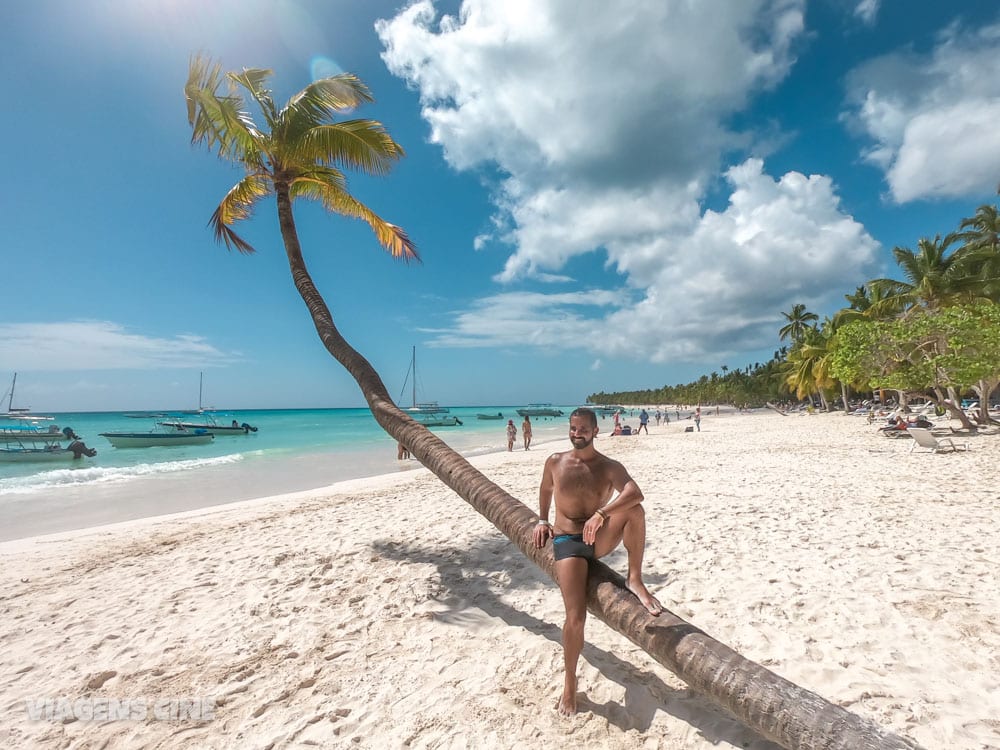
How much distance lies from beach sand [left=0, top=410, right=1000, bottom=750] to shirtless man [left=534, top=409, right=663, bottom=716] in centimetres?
56

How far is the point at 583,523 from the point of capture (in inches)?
108

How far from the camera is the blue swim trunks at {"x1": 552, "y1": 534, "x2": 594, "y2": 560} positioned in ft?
8.81

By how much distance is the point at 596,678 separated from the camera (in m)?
3.09

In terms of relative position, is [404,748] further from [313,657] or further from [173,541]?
[173,541]

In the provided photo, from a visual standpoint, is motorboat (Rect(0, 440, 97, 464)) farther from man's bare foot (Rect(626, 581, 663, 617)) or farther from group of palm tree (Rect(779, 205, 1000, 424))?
group of palm tree (Rect(779, 205, 1000, 424))

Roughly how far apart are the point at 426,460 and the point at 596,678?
2610mm

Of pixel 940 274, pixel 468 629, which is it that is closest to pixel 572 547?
pixel 468 629

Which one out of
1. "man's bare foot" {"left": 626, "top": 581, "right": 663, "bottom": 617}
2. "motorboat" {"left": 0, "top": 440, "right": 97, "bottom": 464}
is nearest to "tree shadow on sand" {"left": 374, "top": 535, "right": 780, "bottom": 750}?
"man's bare foot" {"left": 626, "top": 581, "right": 663, "bottom": 617}

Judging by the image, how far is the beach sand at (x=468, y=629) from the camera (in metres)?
2.72

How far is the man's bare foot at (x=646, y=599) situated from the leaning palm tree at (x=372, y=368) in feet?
0.13

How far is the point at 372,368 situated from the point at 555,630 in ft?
12.3

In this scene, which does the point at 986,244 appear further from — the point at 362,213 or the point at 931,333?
the point at 362,213

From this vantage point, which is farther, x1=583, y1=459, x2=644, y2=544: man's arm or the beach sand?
the beach sand

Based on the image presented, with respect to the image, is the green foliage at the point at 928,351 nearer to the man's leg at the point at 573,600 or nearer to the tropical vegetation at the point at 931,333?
the tropical vegetation at the point at 931,333
